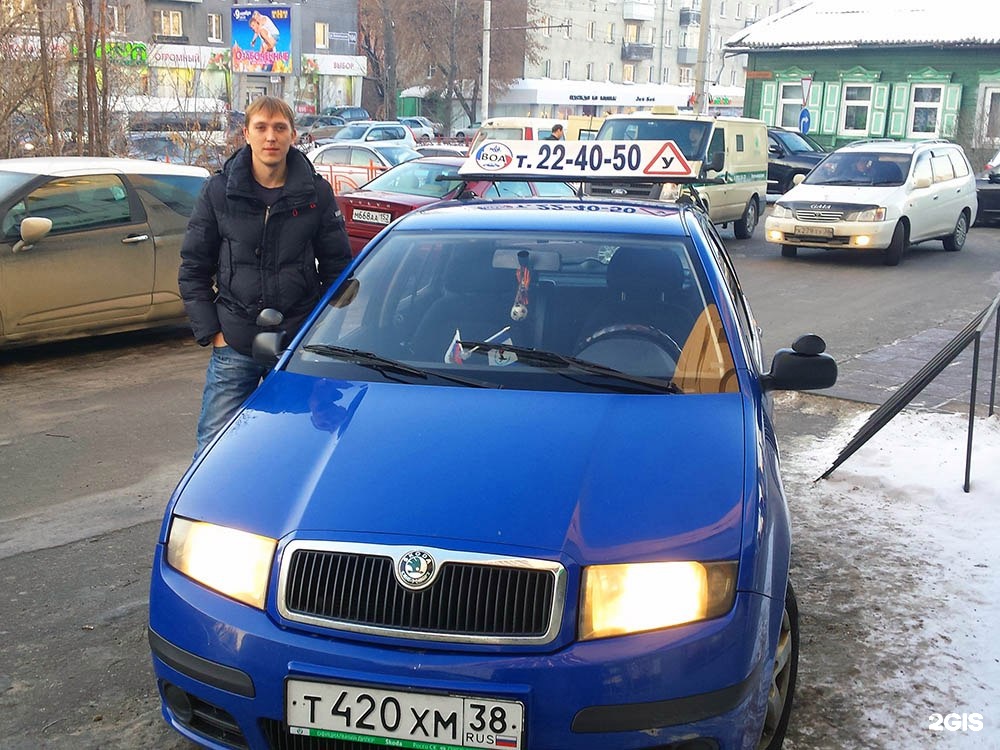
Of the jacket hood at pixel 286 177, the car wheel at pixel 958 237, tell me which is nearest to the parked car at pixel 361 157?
the car wheel at pixel 958 237

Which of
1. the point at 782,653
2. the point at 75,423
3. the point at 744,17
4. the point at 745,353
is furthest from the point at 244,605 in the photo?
the point at 744,17

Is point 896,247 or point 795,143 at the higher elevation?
point 795,143

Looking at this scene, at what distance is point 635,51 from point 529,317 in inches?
3205

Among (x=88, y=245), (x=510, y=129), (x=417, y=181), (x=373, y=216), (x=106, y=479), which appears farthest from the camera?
(x=510, y=129)

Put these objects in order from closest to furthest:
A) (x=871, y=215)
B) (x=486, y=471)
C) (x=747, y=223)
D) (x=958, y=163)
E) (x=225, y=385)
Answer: (x=486, y=471) → (x=225, y=385) → (x=871, y=215) → (x=958, y=163) → (x=747, y=223)

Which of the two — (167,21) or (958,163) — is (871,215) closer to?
(958,163)

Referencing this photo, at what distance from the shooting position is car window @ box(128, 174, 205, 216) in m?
9.27

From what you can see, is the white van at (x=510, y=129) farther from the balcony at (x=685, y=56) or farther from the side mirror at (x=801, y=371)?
the balcony at (x=685, y=56)

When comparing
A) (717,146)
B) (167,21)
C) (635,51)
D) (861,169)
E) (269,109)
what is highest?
(635,51)

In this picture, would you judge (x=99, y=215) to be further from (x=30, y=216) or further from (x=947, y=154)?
(x=947, y=154)

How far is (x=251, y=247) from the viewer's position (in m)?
4.63

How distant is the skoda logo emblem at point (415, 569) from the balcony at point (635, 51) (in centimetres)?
8247

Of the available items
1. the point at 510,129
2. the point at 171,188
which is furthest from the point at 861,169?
the point at 171,188

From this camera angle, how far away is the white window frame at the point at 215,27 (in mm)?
59125
